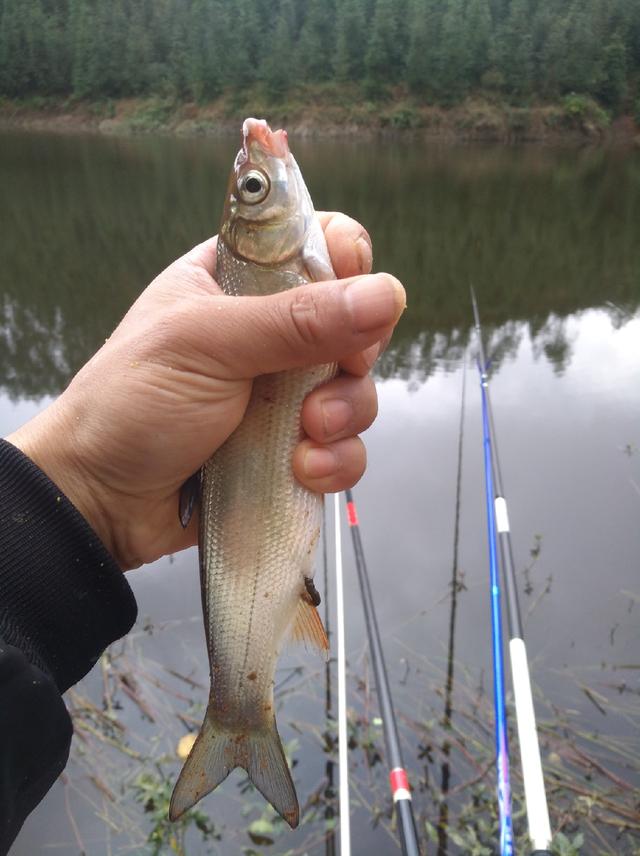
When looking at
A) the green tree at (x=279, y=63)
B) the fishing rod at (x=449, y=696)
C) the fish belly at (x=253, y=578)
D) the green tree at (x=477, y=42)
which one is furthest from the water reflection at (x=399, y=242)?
the green tree at (x=279, y=63)

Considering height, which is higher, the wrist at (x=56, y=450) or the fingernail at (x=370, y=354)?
the fingernail at (x=370, y=354)

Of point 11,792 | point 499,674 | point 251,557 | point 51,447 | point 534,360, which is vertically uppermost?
point 51,447

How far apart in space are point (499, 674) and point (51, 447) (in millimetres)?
2480

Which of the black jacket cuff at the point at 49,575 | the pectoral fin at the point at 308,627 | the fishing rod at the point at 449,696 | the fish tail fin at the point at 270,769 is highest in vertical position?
the black jacket cuff at the point at 49,575

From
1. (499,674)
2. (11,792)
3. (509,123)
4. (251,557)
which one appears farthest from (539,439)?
(509,123)

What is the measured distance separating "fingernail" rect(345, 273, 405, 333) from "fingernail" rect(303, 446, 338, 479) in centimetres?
51

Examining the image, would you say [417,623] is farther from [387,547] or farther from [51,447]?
[51,447]

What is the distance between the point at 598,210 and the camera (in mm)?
24297

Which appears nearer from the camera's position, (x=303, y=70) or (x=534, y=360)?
(x=534, y=360)

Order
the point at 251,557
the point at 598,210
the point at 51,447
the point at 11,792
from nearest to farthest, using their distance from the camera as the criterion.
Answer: the point at 11,792
the point at 251,557
the point at 51,447
the point at 598,210

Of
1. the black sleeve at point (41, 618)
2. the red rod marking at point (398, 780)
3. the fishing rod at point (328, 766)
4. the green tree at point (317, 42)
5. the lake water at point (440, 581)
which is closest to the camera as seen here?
the black sleeve at point (41, 618)

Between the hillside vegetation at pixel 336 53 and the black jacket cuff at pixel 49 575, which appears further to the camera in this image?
the hillside vegetation at pixel 336 53

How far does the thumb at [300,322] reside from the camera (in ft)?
6.45

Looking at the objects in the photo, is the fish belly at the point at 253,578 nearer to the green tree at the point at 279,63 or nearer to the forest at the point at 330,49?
the forest at the point at 330,49
